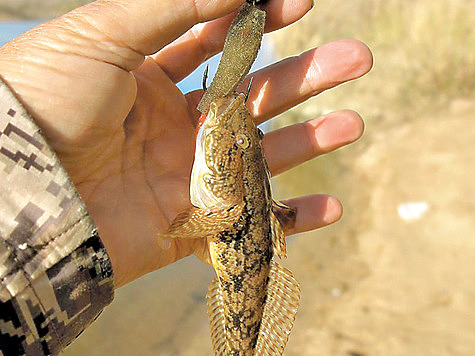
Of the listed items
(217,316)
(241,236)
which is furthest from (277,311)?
(241,236)

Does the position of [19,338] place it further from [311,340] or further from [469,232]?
[469,232]

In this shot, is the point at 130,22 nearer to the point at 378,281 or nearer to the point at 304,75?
the point at 304,75

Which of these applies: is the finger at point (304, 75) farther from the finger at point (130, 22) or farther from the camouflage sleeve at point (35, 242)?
the camouflage sleeve at point (35, 242)

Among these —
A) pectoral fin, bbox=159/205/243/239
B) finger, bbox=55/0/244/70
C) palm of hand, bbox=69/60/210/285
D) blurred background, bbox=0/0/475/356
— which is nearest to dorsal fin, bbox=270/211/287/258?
pectoral fin, bbox=159/205/243/239

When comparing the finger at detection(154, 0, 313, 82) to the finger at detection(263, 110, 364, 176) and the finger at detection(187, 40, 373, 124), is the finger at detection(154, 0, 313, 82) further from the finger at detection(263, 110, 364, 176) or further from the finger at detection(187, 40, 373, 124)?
the finger at detection(263, 110, 364, 176)

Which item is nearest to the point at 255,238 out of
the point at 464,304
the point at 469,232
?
the point at 464,304

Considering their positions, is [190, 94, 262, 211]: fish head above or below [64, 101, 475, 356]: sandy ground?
above

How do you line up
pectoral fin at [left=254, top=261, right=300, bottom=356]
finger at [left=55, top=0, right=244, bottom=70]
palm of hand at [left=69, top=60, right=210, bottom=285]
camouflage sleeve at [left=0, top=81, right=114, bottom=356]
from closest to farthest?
camouflage sleeve at [left=0, top=81, right=114, bottom=356]
finger at [left=55, top=0, right=244, bottom=70]
pectoral fin at [left=254, top=261, right=300, bottom=356]
palm of hand at [left=69, top=60, right=210, bottom=285]
